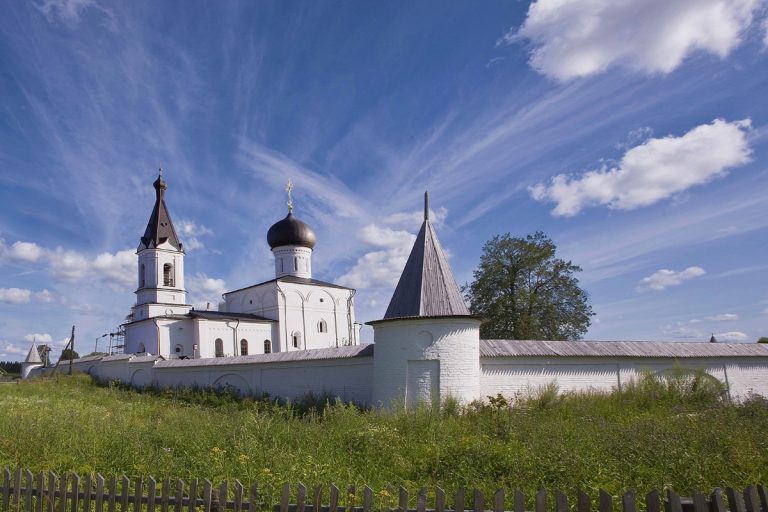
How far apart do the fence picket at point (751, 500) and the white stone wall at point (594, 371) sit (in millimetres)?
9491

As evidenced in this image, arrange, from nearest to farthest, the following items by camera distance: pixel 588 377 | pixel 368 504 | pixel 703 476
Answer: pixel 368 504 < pixel 703 476 < pixel 588 377

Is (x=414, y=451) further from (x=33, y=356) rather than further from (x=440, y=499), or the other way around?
(x=33, y=356)

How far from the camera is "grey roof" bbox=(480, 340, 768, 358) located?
1324 cm

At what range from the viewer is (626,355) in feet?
47.0

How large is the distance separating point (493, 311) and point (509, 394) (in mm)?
12622

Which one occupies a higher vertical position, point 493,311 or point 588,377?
point 493,311

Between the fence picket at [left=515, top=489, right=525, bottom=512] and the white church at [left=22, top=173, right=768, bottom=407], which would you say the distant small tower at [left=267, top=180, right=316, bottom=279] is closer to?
the white church at [left=22, top=173, right=768, bottom=407]

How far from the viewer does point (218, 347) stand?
93.2 ft

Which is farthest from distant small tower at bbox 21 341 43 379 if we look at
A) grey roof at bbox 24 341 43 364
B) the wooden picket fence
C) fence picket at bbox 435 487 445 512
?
fence picket at bbox 435 487 445 512

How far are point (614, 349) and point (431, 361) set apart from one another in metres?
5.41

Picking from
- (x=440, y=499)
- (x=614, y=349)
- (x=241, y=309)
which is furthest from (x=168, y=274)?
(x=440, y=499)

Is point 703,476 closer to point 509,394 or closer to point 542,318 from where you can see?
point 509,394

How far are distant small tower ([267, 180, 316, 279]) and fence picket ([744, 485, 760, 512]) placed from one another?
98.4 ft

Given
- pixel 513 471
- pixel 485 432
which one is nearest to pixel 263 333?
pixel 485 432
